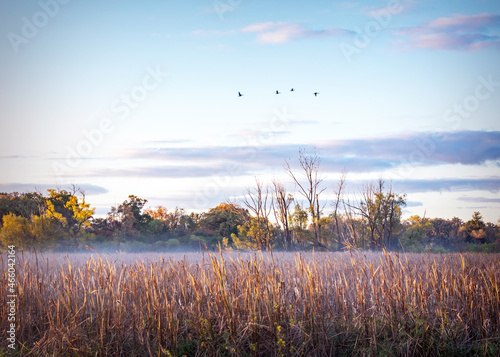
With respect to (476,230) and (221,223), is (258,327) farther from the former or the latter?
(476,230)

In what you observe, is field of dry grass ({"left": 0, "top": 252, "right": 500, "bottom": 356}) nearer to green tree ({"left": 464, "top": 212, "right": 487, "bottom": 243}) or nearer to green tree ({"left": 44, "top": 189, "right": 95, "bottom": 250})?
green tree ({"left": 44, "top": 189, "right": 95, "bottom": 250})

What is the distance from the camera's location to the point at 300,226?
2538cm

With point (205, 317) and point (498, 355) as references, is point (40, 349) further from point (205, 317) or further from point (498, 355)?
point (498, 355)

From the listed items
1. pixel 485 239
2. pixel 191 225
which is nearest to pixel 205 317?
pixel 191 225

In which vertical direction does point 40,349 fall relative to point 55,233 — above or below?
below

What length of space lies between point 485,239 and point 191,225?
74.5 ft

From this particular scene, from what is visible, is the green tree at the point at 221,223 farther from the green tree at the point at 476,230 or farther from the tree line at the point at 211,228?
the green tree at the point at 476,230
